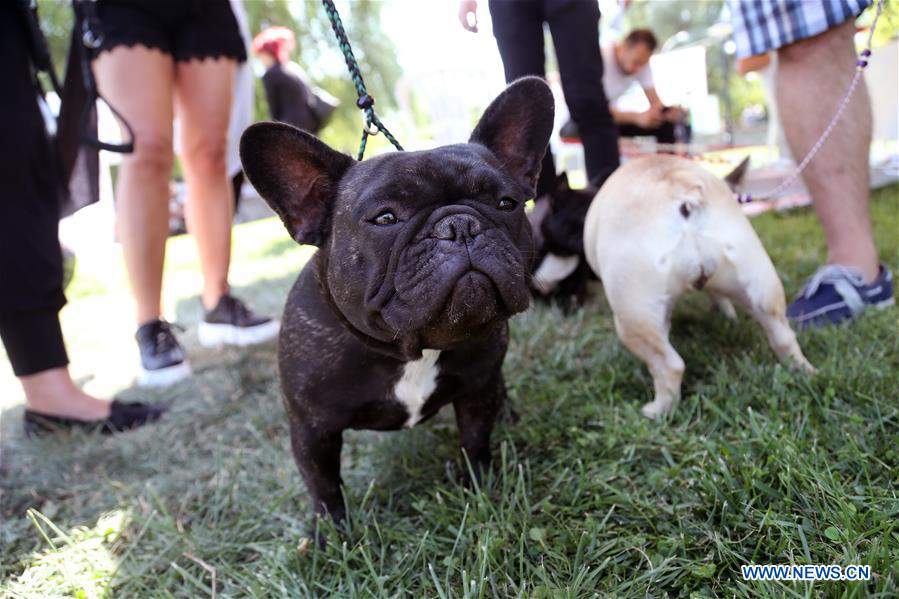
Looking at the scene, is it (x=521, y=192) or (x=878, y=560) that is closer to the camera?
(x=878, y=560)

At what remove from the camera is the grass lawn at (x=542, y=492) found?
42.5 inches

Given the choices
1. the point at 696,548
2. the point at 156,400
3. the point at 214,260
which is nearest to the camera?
the point at 696,548

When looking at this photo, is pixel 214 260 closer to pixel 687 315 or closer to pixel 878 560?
pixel 687 315

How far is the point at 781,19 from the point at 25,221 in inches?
103

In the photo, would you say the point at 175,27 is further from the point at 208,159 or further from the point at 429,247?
the point at 429,247

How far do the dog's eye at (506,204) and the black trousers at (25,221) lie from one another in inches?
65.7

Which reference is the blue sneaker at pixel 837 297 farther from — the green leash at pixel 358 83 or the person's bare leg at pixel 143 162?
the person's bare leg at pixel 143 162

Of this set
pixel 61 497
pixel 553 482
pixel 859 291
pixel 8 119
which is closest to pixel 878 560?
pixel 553 482

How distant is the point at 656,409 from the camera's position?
65.2 inches

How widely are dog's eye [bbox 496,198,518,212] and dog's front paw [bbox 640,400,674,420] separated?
0.76 m

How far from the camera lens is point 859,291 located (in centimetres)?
205

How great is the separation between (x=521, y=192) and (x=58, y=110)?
1997 millimetres

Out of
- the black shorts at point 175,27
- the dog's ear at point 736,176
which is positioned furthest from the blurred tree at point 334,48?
the dog's ear at point 736,176

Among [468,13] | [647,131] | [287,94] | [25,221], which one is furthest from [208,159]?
[647,131]
